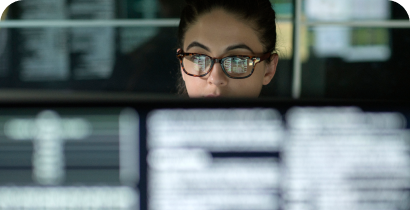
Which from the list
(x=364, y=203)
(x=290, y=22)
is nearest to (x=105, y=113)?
(x=364, y=203)

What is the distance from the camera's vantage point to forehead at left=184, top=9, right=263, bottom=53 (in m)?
0.71

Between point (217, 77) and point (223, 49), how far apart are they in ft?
0.28

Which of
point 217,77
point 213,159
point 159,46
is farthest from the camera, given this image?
point 159,46

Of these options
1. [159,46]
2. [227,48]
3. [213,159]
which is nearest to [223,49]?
[227,48]

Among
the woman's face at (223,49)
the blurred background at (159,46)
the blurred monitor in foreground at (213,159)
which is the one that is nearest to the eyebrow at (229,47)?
the woman's face at (223,49)

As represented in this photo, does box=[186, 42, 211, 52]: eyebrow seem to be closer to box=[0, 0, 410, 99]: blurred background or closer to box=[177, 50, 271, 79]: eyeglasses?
box=[177, 50, 271, 79]: eyeglasses

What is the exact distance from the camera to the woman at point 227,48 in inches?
26.3

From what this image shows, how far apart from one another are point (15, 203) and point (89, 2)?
8.50 ft

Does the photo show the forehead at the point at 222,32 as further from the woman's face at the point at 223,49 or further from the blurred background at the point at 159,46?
the blurred background at the point at 159,46

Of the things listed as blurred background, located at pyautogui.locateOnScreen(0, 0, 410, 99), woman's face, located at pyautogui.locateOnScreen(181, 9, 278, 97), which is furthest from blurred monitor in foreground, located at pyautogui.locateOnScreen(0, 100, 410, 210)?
blurred background, located at pyautogui.locateOnScreen(0, 0, 410, 99)

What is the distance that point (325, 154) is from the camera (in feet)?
0.97

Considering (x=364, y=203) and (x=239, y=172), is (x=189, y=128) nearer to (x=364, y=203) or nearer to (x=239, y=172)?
(x=239, y=172)

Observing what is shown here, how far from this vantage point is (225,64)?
67 centimetres

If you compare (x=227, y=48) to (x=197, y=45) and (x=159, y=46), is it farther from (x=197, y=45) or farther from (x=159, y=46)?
(x=159, y=46)
